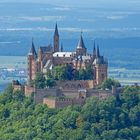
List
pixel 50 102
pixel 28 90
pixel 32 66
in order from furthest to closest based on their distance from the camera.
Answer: pixel 32 66 → pixel 28 90 → pixel 50 102

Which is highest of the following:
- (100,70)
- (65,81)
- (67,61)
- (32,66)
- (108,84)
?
(67,61)

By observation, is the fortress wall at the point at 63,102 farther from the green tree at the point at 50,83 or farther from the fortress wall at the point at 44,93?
the green tree at the point at 50,83

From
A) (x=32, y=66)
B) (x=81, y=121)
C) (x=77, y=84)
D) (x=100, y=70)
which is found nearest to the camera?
(x=81, y=121)

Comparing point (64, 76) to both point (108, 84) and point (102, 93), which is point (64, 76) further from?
point (102, 93)

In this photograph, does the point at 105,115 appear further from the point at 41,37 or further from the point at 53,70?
the point at 41,37

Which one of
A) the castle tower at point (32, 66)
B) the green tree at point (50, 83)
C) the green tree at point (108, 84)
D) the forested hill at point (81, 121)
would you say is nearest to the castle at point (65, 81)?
the castle tower at point (32, 66)

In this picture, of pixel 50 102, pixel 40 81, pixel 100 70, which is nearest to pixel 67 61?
pixel 100 70
